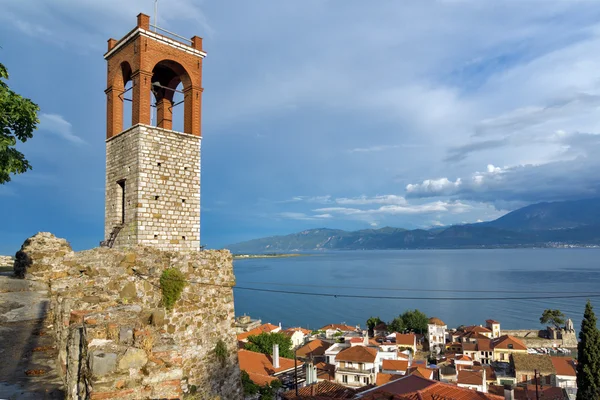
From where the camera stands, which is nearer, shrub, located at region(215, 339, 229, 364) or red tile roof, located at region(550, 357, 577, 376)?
shrub, located at region(215, 339, 229, 364)

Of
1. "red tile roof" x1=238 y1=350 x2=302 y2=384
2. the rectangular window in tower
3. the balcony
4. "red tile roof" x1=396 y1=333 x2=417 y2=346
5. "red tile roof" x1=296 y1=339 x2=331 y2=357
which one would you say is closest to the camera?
the rectangular window in tower

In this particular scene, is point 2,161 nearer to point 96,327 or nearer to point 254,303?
point 96,327

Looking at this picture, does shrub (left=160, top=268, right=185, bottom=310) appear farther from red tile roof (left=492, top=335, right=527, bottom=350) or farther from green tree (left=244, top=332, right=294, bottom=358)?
red tile roof (left=492, top=335, right=527, bottom=350)

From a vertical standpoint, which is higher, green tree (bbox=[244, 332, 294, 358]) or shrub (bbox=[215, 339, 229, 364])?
shrub (bbox=[215, 339, 229, 364])

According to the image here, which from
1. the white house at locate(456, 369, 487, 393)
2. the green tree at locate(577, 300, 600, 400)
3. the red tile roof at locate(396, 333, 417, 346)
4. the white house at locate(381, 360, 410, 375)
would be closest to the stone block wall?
the green tree at locate(577, 300, 600, 400)

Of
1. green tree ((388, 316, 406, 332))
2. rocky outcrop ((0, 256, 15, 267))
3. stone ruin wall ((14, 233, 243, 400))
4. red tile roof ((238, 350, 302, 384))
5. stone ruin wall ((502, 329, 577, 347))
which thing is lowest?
stone ruin wall ((502, 329, 577, 347))

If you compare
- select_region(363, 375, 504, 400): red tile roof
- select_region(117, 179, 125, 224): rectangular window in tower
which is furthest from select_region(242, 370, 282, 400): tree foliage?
select_region(117, 179, 125, 224): rectangular window in tower

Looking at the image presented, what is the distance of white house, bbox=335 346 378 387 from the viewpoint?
34.9 meters

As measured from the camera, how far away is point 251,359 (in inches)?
1340

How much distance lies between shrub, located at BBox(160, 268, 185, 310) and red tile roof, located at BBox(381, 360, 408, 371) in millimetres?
31462

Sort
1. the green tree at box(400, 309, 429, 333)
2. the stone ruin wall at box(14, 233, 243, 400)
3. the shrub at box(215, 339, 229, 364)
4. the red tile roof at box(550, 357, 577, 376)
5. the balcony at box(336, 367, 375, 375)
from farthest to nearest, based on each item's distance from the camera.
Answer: the green tree at box(400, 309, 429, 333)
the red tile roof at box(550, 357, 577, 376)
the balcony at box(336, 367, 375, 375)
the shrub at box(215, 339, 229, 364)
the stone ruin wall at box(14, 233, 243, 400)

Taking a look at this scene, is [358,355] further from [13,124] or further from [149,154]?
[13,124]

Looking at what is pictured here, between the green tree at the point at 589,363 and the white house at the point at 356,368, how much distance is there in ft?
51.6

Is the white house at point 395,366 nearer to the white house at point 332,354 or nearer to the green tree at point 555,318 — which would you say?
the white house at point 332,354
